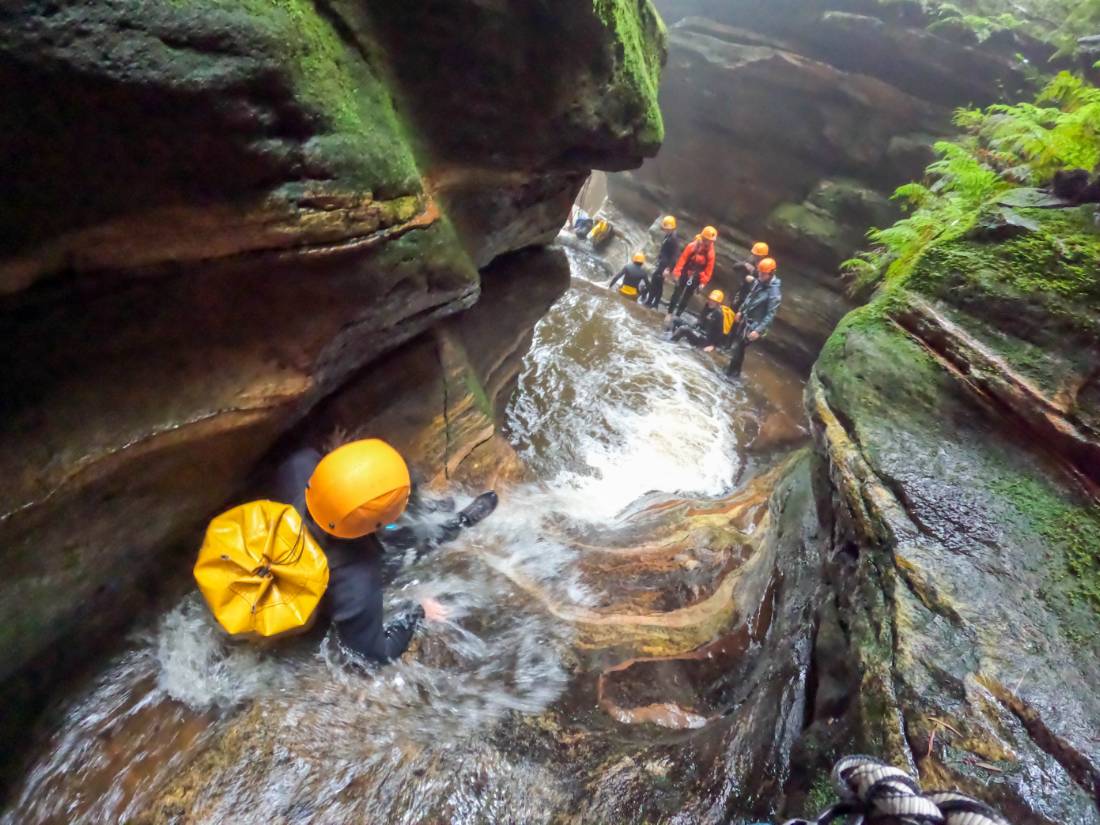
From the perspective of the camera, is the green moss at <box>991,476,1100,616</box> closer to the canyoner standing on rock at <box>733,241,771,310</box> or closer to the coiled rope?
the coiled rope

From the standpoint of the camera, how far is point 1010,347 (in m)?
3.94

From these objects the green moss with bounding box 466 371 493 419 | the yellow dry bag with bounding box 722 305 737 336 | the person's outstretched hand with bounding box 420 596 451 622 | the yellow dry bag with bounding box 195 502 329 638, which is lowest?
the yellow dry bag with bounding box 722 305 737 336

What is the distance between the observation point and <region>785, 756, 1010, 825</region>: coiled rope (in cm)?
154

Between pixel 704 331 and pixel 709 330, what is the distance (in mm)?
116

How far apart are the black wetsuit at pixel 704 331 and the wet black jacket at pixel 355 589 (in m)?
10.2

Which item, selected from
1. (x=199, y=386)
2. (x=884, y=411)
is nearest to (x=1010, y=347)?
(x=884, y=411)

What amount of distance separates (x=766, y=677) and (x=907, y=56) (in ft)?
52.9

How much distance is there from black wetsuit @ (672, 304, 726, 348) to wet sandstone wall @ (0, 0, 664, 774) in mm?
8423

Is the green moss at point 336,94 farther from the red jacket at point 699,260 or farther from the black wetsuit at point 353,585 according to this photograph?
the red jacket at point 699,260

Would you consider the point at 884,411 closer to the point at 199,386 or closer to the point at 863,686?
the point at 863,686

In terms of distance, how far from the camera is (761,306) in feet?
38.8

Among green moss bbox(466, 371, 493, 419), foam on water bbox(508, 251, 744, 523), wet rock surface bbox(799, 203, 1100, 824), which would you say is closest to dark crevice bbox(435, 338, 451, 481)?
green moss bbox(466, 371, 493, 419)

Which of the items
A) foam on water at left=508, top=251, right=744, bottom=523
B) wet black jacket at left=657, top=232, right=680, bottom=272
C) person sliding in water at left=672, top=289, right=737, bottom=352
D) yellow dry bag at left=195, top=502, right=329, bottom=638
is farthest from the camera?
wet black jacket at left=657, top=232, right=680, bottom=272

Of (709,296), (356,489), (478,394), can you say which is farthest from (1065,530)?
(709,296)
